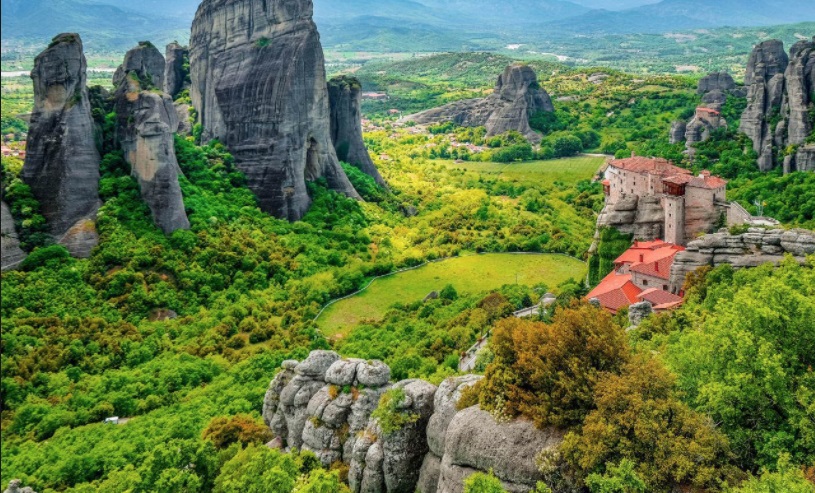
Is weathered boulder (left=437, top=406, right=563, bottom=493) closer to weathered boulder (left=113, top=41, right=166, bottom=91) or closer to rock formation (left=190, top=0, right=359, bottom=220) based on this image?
rock formation (left=190, top=0, right=359, bottom=220)

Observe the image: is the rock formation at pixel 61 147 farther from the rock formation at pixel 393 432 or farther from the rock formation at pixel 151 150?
the rock formation at pixel 393 432

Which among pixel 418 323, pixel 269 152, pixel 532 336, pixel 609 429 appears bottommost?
pixel 418 323

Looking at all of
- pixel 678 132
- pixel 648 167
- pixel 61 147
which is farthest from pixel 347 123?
pixel 678 132

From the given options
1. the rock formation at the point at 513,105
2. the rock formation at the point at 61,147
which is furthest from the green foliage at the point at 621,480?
the rock formation at the point at 513,105

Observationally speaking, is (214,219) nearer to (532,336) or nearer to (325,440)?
(325,440)

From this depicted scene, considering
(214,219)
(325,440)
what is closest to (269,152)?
(214,219)

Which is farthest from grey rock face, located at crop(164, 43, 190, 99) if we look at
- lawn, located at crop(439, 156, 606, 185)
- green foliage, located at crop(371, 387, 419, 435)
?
green foliage, located at crop(371, 387, 419, 435)

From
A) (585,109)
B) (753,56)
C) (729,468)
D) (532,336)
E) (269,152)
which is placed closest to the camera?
(729,468)

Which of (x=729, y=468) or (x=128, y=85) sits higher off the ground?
(x=128, y=85)
